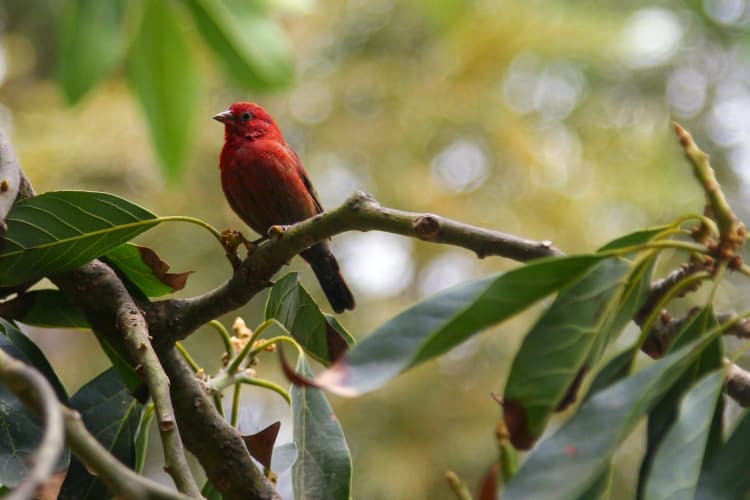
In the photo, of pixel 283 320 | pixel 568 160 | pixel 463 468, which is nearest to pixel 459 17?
pixel 283 320

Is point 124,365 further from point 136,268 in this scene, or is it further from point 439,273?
point 439,273

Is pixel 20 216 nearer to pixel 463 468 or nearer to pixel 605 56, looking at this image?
pixel 463 468

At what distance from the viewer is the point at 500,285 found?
1.17 m

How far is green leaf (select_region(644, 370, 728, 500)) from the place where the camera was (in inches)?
45.1

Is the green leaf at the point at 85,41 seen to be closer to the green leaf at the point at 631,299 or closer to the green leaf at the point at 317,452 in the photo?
the green leaf at the point at 317,452

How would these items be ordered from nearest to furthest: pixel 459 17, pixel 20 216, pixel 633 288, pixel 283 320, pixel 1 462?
pixel 633 288 < pixel 1 462 < pixel 20 216 < pixel 283 320 < pixel 459 17

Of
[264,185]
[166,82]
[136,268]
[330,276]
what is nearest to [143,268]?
[136,268]

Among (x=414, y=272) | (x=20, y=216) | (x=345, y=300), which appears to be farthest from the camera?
(x=414, y=272)

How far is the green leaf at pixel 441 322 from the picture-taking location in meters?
1.11

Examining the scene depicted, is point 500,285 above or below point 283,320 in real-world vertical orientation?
above

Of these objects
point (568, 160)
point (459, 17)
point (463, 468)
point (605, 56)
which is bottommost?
point (463, 468)

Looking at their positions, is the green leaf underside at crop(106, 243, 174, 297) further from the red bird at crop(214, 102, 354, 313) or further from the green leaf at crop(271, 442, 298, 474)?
the red bird at crop(214, 102, 354, 313)

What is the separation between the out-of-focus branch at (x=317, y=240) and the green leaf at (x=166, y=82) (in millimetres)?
1024

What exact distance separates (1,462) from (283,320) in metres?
0.56
